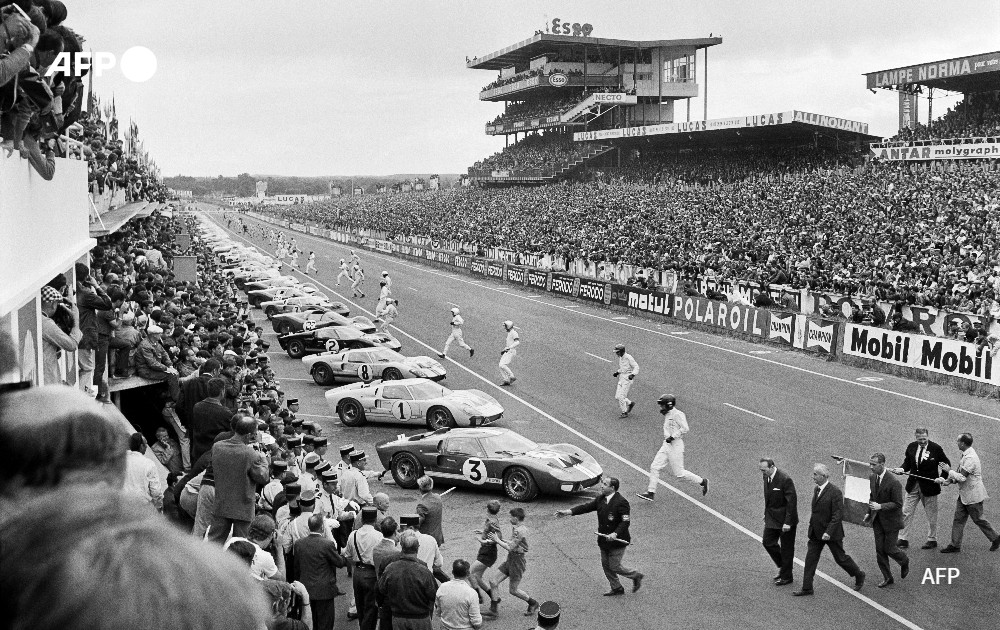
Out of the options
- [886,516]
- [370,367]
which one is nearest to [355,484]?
[886,516]

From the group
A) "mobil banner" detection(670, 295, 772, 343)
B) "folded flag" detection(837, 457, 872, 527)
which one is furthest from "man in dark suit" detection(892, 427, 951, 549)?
"mobil banner" detection(670, 295, 772, 343)

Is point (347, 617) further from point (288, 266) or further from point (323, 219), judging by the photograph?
point (323, 219)

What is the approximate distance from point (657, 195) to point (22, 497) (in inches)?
2544

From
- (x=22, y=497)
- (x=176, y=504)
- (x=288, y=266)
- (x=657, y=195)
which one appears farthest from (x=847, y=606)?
(x=288, y=266)

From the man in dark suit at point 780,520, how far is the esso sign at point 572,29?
96.9 metres

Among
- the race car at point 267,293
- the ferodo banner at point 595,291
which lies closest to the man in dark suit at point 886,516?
the ferodo banner at point 595,291

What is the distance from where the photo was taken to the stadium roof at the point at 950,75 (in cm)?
5247

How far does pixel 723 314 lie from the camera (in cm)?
3538

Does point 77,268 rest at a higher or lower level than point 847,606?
higher

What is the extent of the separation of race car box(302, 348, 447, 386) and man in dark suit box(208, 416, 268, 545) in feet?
50.7

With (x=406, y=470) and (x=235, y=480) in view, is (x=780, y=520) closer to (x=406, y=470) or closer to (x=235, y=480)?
(x=235, y=480)

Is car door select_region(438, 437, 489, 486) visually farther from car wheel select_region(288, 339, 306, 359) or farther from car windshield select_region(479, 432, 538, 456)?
car wheel select_region(288, 339, 306, 359)

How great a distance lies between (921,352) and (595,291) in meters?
19.7

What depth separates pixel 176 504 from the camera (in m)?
10.8
